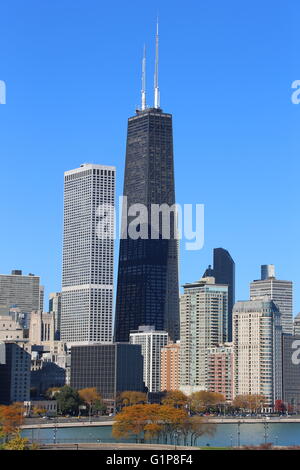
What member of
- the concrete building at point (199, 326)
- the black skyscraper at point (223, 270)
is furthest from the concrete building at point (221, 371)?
the black skyscraper at point (223, 270)

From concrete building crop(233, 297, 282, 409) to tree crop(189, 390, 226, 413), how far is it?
10.6 ft

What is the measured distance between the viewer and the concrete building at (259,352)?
77812 millimetres

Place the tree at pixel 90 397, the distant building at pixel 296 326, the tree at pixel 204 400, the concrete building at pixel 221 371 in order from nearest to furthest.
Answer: the tree at pixel 90 397 < the tree at pixel 204 400 < the concrete building at pixel 221 371 < the distant building at pixel 296 326

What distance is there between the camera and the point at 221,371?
271ft

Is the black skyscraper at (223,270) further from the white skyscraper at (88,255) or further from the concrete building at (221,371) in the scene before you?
the concrete building at (221,371)

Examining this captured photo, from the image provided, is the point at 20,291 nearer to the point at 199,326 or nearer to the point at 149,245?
the point at 149,245

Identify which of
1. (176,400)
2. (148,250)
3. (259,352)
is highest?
(148,250)

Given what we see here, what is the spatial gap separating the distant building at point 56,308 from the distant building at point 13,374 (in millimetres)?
38545

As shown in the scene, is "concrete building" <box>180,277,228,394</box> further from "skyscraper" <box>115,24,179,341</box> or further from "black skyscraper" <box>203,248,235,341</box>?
"black skyscraper" <box>203,248,235,341</box>

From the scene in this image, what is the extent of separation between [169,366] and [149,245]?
1792 centimetres

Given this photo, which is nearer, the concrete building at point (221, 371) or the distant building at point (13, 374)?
the distant building at point (13, 374)

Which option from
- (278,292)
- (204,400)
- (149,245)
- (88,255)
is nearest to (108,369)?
(204,400)

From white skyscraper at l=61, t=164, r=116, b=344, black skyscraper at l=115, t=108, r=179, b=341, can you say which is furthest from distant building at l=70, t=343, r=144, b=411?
white skyscraper at l=61, t=164, r=116, b=344
